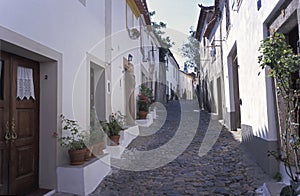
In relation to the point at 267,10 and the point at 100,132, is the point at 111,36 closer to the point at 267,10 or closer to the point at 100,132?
the point at 100,132

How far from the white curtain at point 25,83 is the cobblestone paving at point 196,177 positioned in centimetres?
202

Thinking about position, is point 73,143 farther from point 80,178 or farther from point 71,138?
point 80,178

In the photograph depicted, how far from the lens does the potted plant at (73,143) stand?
14.5 feet

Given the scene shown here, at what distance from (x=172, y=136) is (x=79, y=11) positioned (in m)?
5.49

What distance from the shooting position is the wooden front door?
3.61 metres

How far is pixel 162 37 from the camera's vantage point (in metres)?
22.9

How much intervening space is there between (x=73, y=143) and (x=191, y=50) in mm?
24699

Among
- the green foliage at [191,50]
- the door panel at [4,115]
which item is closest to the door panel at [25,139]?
the door panel at [4,115]

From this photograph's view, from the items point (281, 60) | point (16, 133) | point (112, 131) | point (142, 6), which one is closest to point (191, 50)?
point (142, 6)

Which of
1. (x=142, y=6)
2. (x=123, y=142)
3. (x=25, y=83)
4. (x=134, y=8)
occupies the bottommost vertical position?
(x=123, y=142)

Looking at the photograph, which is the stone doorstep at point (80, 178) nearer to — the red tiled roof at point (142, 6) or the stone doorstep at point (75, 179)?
the stone doorstep at point (75, 179)

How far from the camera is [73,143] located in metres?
4.54

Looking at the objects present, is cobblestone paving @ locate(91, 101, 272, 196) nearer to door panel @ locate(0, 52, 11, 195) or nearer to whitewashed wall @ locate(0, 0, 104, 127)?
door panel @ locate(0, 52, 11, 195)

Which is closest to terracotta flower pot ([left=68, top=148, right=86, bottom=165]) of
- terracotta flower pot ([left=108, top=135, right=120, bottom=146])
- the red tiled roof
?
terracotta flower pot ([left=108, top=135, right=120, bottom=146])
